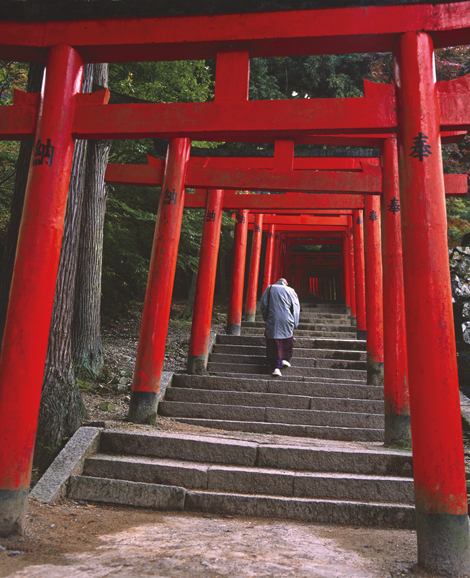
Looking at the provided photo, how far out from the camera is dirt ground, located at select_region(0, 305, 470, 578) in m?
2.60

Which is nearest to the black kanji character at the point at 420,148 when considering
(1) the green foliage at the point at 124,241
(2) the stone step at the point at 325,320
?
(1) the green foliage at the point at 124,241

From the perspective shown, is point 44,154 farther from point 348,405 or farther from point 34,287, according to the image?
point 348,405

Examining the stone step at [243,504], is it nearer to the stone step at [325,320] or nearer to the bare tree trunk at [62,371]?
the bare tree trunk at [62,371]

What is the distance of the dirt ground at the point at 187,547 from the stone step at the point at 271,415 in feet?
7.54

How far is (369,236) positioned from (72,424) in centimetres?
538

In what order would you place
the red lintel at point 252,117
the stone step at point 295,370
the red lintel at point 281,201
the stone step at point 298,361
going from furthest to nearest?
the red lintel at point 281,201, the stone step at point 298,361, the stone step at point 295,370, the red lintel at point 252,117

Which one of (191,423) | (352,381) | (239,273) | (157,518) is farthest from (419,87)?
(239,273)

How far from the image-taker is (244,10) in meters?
3.43

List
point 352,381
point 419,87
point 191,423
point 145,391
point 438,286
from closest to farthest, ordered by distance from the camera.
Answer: point 438,286, point 419,87, point 145,391, point 191,423, point 352,381

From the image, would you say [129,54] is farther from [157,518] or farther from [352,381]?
[352,381]

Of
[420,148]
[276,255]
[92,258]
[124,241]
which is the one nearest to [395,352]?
[420,148]

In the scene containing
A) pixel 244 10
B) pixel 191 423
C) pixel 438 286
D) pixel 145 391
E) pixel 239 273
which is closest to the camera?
pixel 438 286

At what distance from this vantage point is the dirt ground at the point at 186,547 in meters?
2.60

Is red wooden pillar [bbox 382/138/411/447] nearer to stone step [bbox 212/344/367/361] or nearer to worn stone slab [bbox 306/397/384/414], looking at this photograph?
worn stone slab [bbox 306/397/384/414]
